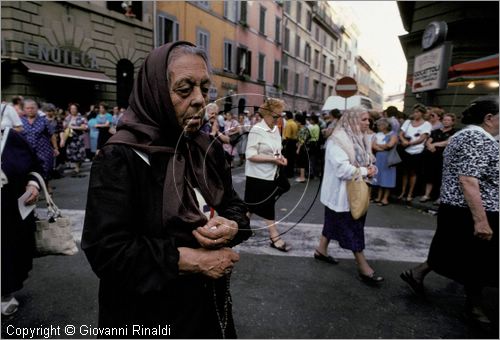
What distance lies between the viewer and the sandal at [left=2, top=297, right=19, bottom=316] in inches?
115

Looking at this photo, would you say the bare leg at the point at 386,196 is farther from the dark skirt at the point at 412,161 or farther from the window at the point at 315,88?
the window at the point at 315,88

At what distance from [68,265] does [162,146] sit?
10.6 feet

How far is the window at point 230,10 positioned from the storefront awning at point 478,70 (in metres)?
16.9

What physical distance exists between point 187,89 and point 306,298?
8.48 ft

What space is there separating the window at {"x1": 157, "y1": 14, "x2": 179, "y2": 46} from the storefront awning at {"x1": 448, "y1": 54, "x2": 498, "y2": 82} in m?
13.4

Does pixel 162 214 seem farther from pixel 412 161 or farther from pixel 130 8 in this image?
pixel 130 8

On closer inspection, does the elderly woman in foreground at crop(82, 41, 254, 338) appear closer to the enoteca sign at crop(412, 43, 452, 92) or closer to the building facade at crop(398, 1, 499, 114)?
the building facade at crop(398, 1, 499, 114)

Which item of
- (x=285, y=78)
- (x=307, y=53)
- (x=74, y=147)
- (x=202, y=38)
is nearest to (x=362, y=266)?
(x=74, y=147)

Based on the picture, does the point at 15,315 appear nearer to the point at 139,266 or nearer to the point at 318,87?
the point at 139,266

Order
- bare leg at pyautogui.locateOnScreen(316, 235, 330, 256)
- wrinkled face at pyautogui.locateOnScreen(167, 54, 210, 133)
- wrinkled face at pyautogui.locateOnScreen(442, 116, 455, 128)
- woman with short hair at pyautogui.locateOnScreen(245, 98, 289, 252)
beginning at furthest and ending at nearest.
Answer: wrinkled face at pyautogui.locateOnScreen(442, 116, 455, 128) < bare leg at pyautogui.locateOnScreen(316, 235, 330, 256) < woman with short hair at pyautogui.locateOnScreen(245, 98, 289, 252) < wrinkled face at pyautogui.locateOnScreen(167, 54, 210, 133)

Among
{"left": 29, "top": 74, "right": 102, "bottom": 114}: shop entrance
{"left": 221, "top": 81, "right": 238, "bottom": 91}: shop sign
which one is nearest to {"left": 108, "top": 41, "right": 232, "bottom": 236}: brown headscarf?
{"left": 29, "top": 74, "right": 102, "bottom": 114}: shop entrance

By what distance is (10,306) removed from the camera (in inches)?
117

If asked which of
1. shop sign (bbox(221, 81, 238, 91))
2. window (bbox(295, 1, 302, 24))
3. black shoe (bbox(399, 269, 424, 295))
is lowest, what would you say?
black shoe (bbox(399, 269, 424, 295))

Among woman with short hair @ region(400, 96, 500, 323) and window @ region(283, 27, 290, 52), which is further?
window @ region(283, 27, 290, 52)
